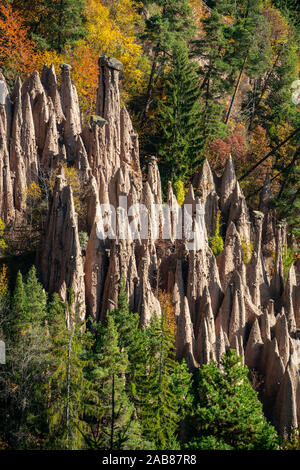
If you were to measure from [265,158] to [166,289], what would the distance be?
52.6ft

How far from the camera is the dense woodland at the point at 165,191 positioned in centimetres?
2145

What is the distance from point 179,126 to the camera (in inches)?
1420

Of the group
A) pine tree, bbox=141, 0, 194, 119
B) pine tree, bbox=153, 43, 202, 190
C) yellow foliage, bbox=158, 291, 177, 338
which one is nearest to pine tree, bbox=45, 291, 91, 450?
yellow foliage, bbox=158, 291, 177, 338

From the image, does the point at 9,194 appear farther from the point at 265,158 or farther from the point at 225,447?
the point at 265,158

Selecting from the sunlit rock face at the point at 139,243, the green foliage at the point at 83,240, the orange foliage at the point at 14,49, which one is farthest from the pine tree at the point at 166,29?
the green foliage at the point at 83,240

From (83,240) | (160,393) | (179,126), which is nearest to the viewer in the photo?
(160,393)

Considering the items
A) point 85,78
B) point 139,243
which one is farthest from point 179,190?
point 85,78

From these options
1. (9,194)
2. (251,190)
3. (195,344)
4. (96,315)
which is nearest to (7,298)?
(96,315)

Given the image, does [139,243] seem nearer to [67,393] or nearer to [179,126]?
[67,393]

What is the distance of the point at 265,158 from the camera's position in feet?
130

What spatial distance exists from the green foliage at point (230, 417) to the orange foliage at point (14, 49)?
2509cm

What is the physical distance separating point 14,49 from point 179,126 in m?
13.4

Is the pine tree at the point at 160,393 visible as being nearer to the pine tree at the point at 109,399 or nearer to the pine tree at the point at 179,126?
the pine tree at the point at 109,399

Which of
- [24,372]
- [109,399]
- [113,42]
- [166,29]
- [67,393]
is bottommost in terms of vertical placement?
[109,399]
